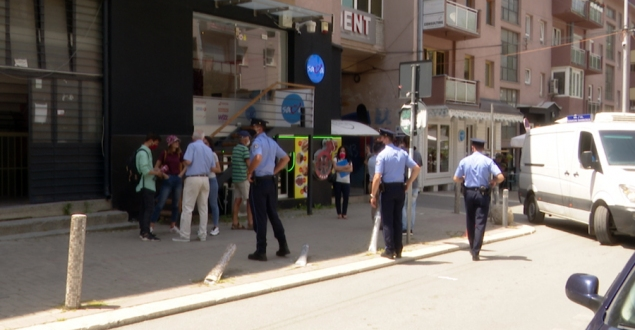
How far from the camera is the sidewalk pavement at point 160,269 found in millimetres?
6703

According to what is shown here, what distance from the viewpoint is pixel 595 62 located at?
131 ft

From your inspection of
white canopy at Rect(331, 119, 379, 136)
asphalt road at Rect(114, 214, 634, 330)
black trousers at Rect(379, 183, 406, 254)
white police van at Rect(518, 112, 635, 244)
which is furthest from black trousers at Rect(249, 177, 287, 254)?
white canopy at Rect(331, 119, 379, 136)

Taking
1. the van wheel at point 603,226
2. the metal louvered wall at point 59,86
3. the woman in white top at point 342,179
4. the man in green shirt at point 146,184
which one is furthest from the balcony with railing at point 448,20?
the man in green shirt at point 146,184

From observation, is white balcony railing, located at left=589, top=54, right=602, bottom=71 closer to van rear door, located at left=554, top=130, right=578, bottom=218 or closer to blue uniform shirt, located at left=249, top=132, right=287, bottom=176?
van rear door, located at left=554, top=130, right=578, bottom=218

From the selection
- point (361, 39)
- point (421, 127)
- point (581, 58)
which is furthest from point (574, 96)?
point (421, 127)

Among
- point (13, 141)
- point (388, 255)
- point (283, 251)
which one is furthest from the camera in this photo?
point (13, 141)

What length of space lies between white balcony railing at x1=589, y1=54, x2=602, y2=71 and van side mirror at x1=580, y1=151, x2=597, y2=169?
2884 centimetres

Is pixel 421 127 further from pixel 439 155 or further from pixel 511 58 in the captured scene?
pixel 511 58

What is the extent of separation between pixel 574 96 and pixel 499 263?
96.5 ft

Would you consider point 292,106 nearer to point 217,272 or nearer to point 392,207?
point 392,207

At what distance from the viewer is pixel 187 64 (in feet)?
44.5

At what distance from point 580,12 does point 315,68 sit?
25.0 metres

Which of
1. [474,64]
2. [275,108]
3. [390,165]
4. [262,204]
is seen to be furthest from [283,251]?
[474,64]

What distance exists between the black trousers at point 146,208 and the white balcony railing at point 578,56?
31.0m
